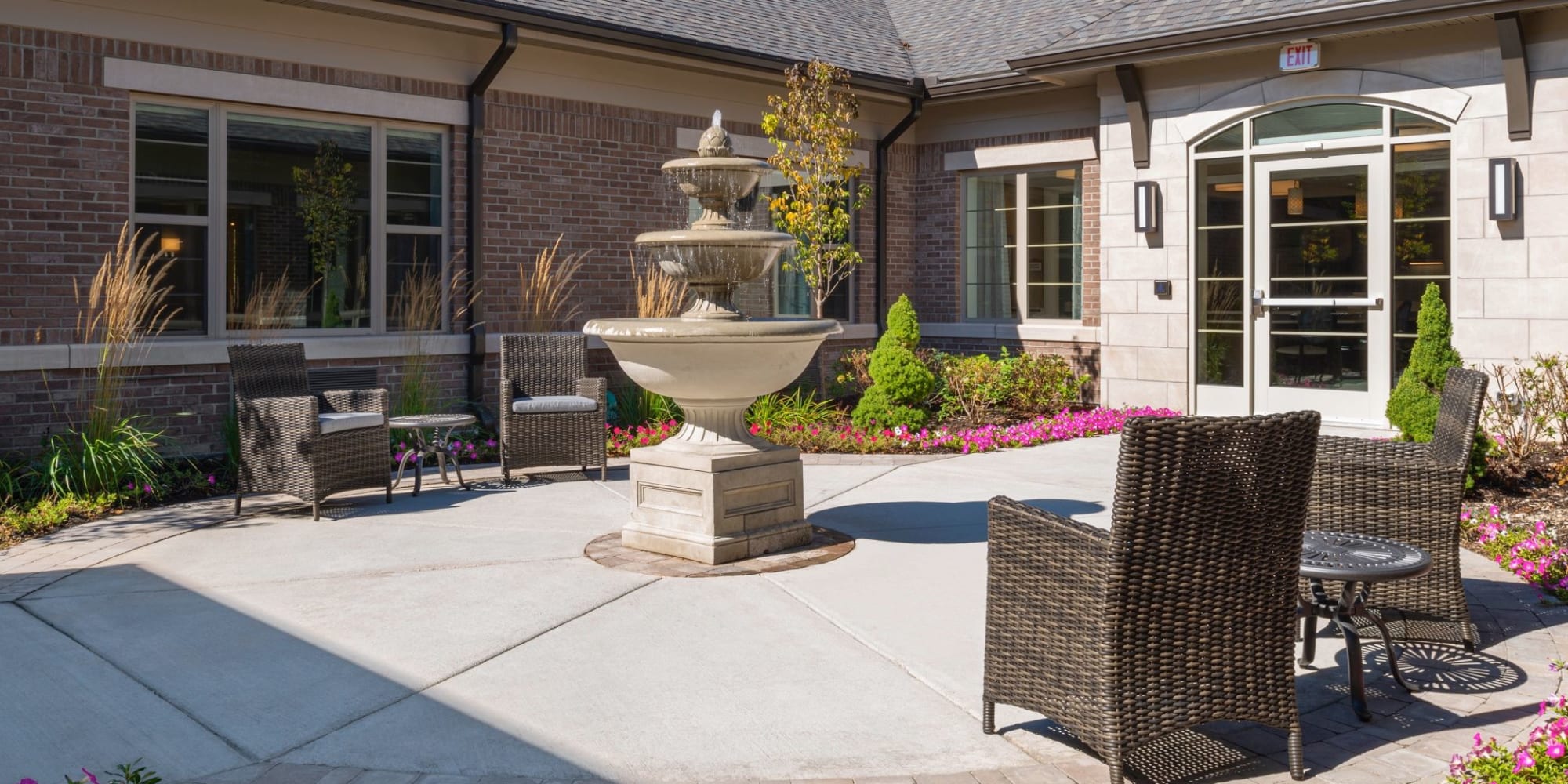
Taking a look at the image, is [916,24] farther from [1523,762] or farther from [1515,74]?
[1523,762]

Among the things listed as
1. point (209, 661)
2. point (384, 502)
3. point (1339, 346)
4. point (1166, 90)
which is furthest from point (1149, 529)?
point (1166, 90)

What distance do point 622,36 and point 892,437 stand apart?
434cm

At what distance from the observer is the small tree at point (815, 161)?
1231 cm

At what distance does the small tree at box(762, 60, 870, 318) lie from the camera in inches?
485

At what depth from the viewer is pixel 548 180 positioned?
11617mm

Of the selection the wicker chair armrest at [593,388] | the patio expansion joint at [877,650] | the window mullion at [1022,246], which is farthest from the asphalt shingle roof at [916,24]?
the patio expansion joint at [877,650]

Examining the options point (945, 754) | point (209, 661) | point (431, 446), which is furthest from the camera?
point (431, 446)

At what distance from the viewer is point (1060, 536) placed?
3715mm

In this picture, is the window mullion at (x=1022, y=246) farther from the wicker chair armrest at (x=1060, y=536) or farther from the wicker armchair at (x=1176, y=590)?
the wicker armchair at (x=1176, y=590)

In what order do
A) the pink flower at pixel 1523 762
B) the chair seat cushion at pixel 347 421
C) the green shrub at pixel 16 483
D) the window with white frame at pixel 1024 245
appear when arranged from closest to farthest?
the pink flower at pixel 1523 762
the chair seat cushion at pixel 347 421
the green shrub at pixel 16 483
the window with white frame at pixel 1024 245

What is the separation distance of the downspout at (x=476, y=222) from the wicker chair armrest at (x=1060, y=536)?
304 inches

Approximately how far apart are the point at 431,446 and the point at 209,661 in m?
4.71

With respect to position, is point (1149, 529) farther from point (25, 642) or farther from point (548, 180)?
point (548, 180)

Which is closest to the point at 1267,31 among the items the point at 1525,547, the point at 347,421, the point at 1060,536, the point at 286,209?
the point at 1525,547
